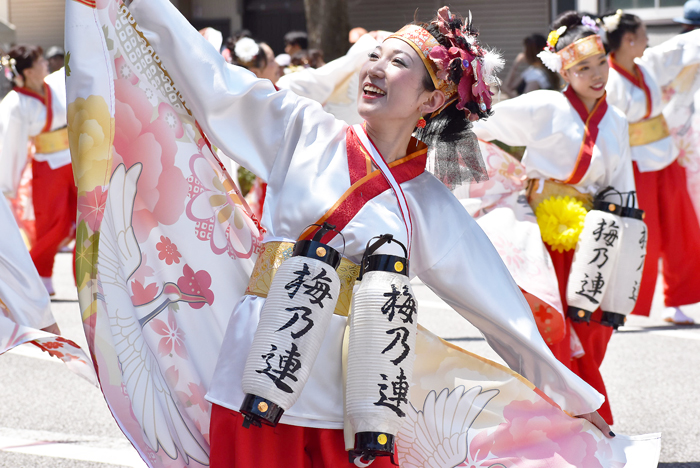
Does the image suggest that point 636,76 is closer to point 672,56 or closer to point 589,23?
point 672,56

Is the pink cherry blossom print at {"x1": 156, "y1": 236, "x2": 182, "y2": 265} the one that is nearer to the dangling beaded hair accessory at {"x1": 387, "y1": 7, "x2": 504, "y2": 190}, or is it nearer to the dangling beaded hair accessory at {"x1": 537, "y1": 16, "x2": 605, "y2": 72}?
the dangling beaded hair accessory at {"x1": 387, "y1": 7, "x2": 504, "y2": 190}

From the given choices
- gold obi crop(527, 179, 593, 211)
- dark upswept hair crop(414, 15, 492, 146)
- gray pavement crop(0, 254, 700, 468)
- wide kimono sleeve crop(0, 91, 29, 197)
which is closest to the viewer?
dark upswept hair crop(414, 15, 492, 146)

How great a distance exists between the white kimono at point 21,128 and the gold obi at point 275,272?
4801 mm

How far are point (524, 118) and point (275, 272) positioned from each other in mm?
2034

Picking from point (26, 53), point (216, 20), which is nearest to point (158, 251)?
point (26, 53)

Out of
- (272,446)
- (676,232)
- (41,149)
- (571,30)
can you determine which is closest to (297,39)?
(41,149)

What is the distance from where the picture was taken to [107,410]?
3971mm

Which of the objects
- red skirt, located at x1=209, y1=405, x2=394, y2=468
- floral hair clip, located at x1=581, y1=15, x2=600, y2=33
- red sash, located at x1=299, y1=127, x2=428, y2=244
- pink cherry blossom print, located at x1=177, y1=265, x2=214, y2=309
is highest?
red sash, located at x1=299, y1=127, x2=428, y2=244

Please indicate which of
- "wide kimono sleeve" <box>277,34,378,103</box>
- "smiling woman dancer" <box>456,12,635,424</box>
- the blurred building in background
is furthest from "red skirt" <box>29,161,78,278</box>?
the blurred building in background

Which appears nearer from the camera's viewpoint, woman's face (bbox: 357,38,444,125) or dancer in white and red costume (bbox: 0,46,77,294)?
woman's face (bbox: 357,38,444,125)

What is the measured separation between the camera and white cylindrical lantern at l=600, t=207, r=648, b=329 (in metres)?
3.60

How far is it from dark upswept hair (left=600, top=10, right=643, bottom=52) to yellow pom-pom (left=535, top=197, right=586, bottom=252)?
2.13 metres

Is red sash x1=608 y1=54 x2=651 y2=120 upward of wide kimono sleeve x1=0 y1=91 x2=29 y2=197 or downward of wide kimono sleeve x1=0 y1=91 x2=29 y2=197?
upward

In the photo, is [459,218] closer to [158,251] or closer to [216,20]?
[158,251]
